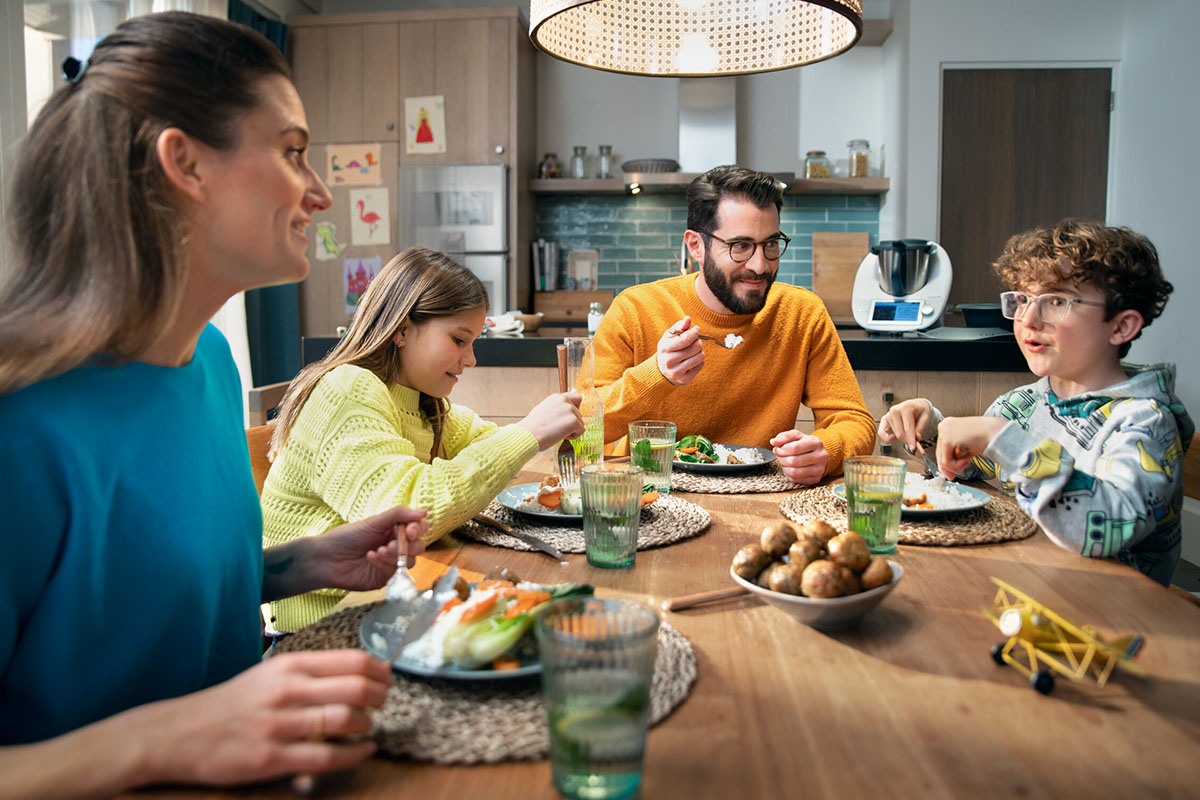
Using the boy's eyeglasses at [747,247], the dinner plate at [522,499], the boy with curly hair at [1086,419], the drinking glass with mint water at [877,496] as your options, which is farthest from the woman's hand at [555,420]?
the boy's eyeglasses at [747,247]

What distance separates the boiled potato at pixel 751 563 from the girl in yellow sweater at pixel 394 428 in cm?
45

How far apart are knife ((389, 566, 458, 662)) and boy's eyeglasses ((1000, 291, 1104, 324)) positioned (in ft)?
3.35

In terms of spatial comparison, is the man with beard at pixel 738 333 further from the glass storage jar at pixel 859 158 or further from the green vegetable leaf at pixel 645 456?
the glass storage jar at pixel 859 158

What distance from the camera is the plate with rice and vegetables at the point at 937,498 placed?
132 cm

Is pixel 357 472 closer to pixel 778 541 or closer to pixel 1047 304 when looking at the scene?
pixel 778 541

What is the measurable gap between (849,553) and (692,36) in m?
1.01

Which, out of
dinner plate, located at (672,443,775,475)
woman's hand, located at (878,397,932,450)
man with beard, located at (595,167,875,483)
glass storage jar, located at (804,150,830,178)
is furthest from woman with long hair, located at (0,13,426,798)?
glass storage jar, located at (804,150,830,178)

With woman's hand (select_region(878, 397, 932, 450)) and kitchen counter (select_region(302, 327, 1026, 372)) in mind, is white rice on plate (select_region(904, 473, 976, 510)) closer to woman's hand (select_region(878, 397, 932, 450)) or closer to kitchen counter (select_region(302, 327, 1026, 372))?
woman's hand (select_region(878, 397, 932, 450))

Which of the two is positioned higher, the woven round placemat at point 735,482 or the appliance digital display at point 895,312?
the appliance digital display at point 895,312

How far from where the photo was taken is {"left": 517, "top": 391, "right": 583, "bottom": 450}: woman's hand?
138 cm

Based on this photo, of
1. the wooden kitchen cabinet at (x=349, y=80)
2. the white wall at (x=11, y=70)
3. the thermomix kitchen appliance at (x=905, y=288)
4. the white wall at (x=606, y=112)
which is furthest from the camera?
the white wall at (x=606, y=112)

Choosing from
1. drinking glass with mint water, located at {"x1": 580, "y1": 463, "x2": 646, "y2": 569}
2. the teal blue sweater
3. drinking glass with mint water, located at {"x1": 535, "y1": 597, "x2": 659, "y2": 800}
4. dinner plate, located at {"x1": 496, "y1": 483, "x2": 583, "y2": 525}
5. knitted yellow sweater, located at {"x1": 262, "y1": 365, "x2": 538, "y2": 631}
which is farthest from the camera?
dinner plate, located at {"x1": 496, "y1": 483, "x2": 583, "y2": 525}

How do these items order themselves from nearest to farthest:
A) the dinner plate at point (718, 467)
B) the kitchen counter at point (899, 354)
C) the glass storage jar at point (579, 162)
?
the dinner plate at point (718, 467), the kitchen counter at point (899, 354), the glass storage jar at point (579, 162)

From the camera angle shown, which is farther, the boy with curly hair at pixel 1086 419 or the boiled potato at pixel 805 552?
the boy with curly hair at pixel 1086 419
